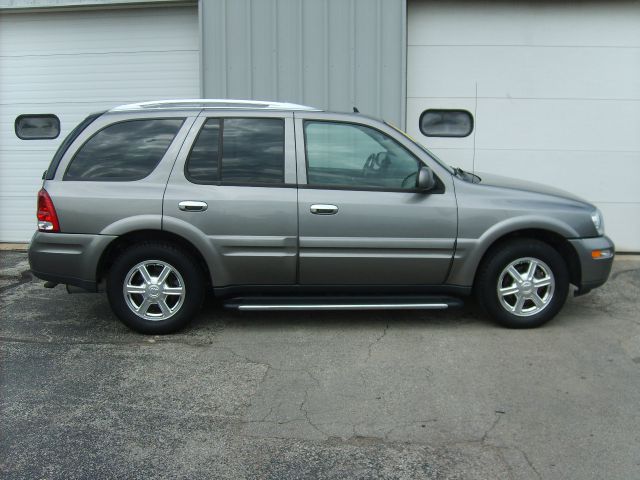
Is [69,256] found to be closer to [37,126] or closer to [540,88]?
[37,126]

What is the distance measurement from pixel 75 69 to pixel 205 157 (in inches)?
170

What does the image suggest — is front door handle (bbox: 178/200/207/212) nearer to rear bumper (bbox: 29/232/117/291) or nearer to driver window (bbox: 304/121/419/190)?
rear bumper (bbox: 29/232/117/291)

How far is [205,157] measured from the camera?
17.3 ft

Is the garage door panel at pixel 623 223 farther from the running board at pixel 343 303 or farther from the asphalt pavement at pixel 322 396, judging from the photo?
the running board at pixel 343 303

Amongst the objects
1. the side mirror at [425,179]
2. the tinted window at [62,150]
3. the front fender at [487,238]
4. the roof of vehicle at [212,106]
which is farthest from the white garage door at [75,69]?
the front fender at [487,238]

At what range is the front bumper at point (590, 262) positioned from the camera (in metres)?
5.35

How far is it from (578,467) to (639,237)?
18.9 ft

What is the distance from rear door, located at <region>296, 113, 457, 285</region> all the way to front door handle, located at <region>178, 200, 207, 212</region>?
75 centimetres

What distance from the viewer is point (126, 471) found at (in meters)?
3.30

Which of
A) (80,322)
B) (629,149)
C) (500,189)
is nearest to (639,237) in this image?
(629,149)

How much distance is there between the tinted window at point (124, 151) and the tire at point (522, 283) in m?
2.74

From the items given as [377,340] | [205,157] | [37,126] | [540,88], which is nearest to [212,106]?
[205,157]

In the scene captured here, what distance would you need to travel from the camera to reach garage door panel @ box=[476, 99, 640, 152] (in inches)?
320

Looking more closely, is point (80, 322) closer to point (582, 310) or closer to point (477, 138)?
point (582, 310)
